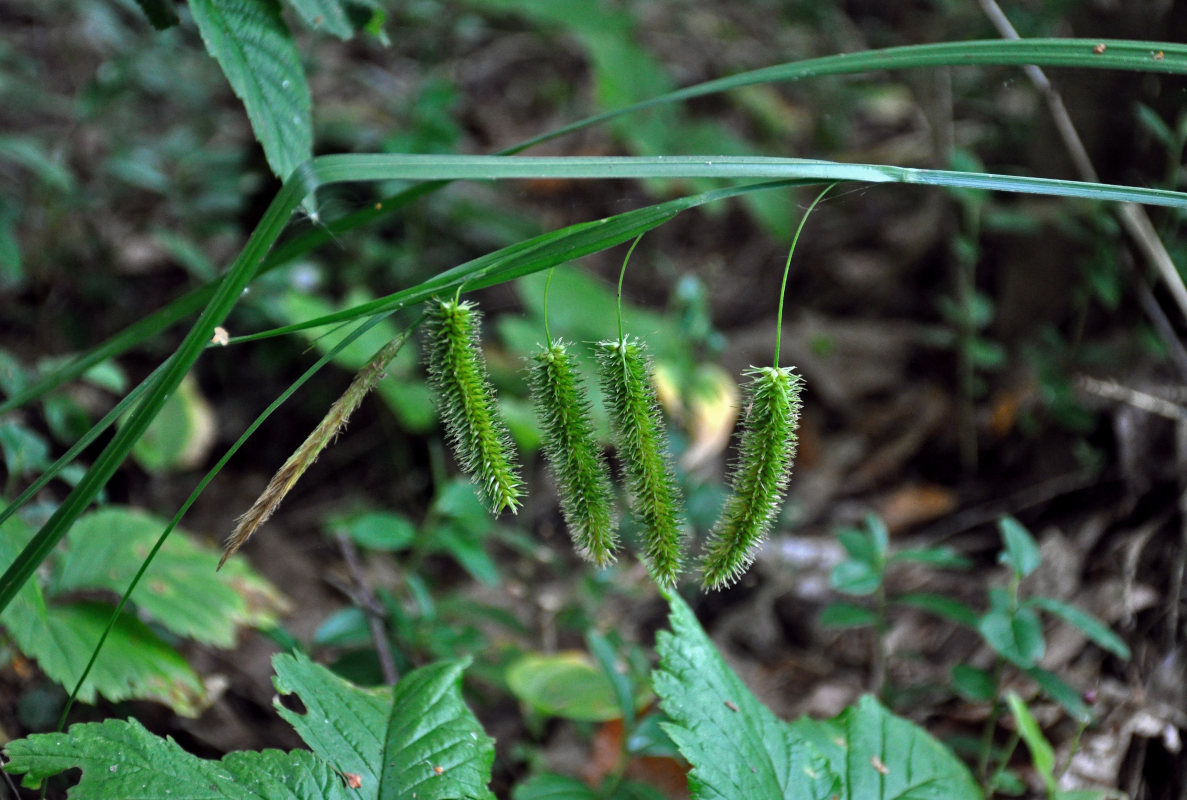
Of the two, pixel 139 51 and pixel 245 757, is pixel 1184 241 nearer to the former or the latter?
pixel 245 757

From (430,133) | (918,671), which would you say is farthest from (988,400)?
(430,133)

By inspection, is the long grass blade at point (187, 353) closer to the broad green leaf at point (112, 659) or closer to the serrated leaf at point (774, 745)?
the broad green leaf at point (112, 659)

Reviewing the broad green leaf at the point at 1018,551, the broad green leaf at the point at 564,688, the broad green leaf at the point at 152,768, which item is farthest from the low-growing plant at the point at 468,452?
the broad green leaf at the point at 564,688

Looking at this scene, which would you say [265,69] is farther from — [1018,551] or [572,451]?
[1018,551]

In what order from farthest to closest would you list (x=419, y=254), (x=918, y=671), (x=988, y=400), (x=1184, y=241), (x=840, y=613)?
(x=419, y=254)
(x=988, y=400)
(x=1184, y=241)
(x=918, y=671)
(x=840, y=613)

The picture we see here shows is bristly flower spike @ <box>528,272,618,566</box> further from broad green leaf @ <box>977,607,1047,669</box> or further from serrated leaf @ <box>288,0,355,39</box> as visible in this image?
broad green leaf @ <box>977,607,1047,669</box>

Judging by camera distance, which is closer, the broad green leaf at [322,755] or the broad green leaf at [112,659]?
the broad green leaf at [322,755]

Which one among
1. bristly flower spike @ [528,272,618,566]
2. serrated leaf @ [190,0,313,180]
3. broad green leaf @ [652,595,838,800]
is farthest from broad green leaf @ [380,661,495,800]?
serrated leaf @ [190,0,313,180]
